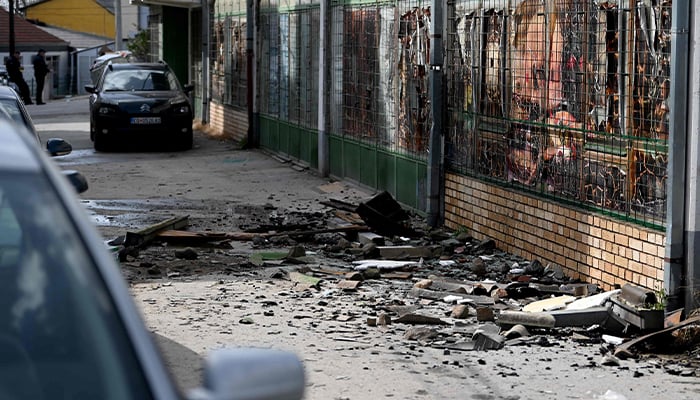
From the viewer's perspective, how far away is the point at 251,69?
25234 millimetres

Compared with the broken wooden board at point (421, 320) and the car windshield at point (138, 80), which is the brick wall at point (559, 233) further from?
the car windshield at point (138, 80)

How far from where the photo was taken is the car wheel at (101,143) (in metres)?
25.6

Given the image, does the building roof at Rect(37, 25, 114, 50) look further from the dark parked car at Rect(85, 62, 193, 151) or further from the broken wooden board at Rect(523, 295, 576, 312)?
the broken wooden board at Rect(523, 295, 576, 312)

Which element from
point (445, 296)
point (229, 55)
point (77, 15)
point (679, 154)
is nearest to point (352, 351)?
point (445, 296)

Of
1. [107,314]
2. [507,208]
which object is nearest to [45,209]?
[107,314]

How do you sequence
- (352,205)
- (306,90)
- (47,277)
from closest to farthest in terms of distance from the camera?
(47,277)
(352,205)
(306,90)

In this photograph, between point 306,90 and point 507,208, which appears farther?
point 306,90

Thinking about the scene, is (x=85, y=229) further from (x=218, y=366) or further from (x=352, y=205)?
(x=352, y=205)

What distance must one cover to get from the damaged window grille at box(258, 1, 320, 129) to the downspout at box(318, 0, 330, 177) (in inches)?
25.5

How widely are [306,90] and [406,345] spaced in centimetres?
1260

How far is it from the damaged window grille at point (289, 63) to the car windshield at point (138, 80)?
9.00ft

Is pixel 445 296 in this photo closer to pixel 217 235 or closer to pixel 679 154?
pixel 679 154

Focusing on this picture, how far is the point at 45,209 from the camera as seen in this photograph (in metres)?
3.26

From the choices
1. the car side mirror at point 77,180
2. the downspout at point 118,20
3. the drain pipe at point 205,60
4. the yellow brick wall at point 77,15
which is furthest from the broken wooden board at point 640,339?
the yellow brick wall at point 77,15
